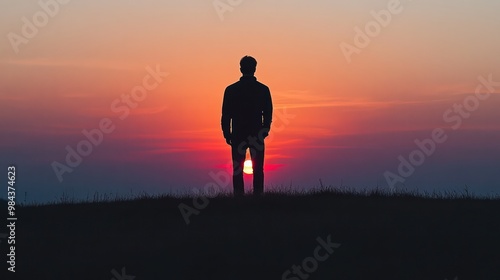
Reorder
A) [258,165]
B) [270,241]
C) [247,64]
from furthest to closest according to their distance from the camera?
[258,165] < [247,64] < [270,241]

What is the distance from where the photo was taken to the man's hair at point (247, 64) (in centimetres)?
1838

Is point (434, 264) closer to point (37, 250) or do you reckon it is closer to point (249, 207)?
point (249, 207)

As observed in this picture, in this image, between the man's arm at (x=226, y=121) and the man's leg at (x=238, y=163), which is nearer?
the man's leg at (x=238, y=163)

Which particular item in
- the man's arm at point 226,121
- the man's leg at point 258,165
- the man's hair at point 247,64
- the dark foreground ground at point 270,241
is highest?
the man's hair at point 247,64

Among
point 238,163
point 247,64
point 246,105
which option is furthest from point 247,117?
point 247,64

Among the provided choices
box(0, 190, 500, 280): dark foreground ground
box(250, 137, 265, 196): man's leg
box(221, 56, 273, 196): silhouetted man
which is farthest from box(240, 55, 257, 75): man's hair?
box(0, 190, 500, 280): dark foreground ground

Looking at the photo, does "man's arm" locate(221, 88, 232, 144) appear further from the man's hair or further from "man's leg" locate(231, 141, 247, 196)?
the man's hair

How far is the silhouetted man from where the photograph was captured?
1844cm

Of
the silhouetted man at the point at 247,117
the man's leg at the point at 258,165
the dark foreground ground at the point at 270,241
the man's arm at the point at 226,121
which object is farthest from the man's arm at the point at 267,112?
the dark foreground ground at the point at 270,241

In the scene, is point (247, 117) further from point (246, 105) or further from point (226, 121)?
point (226, 121)

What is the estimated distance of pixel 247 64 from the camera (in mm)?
18375

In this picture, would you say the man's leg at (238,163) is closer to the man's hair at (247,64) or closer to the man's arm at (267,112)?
the man's arm at (267,112)

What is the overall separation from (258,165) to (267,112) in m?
1.33

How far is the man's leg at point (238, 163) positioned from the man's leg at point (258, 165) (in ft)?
0.82
